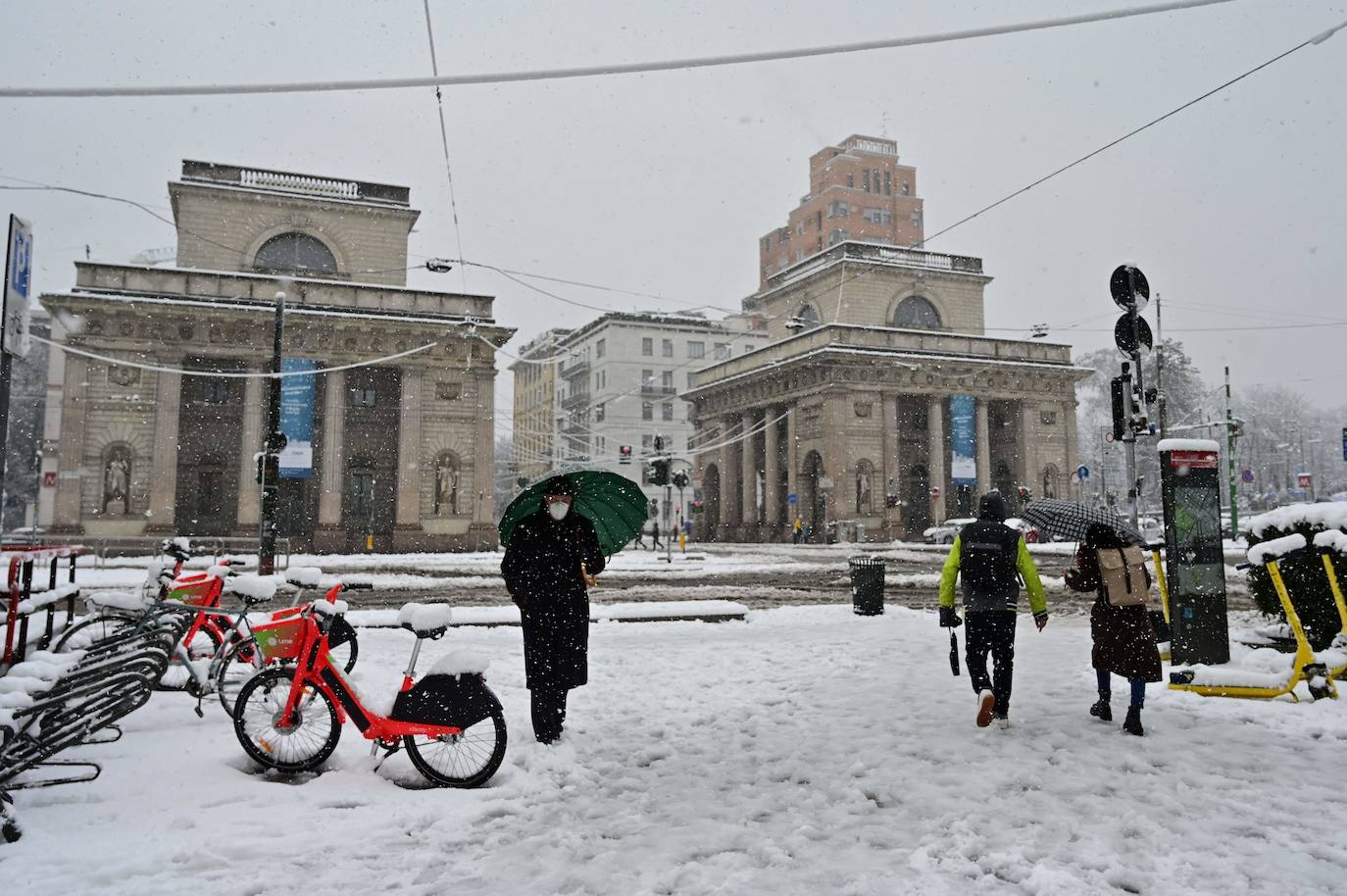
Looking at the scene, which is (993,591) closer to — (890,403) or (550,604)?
(550,604)

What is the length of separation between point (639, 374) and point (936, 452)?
34.6 metres

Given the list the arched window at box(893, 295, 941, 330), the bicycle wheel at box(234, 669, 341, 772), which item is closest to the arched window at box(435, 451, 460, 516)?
the arched window at box(893, 295, 941, 330)

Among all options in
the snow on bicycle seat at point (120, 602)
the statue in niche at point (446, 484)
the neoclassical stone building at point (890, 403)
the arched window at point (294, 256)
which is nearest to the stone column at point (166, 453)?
the arched window at point (294, 256)

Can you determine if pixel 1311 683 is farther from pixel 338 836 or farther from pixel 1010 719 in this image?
pixel 338 836

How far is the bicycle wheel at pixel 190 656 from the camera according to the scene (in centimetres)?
708

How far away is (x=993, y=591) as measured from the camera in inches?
270

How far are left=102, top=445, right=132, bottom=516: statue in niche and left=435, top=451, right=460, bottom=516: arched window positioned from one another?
11.5m

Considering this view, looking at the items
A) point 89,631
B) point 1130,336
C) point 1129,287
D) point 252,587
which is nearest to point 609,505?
point 252,587

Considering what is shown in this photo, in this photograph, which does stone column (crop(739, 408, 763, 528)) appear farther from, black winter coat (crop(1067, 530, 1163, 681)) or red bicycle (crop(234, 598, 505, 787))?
red bicycle (crop(234, 598, 505, 787))

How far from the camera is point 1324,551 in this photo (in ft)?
25.4

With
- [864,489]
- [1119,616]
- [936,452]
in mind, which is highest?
[936,452]

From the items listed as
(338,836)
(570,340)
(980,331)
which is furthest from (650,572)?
(570,340)

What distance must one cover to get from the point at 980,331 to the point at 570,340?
142ft

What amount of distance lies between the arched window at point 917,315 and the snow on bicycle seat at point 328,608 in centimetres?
5119
